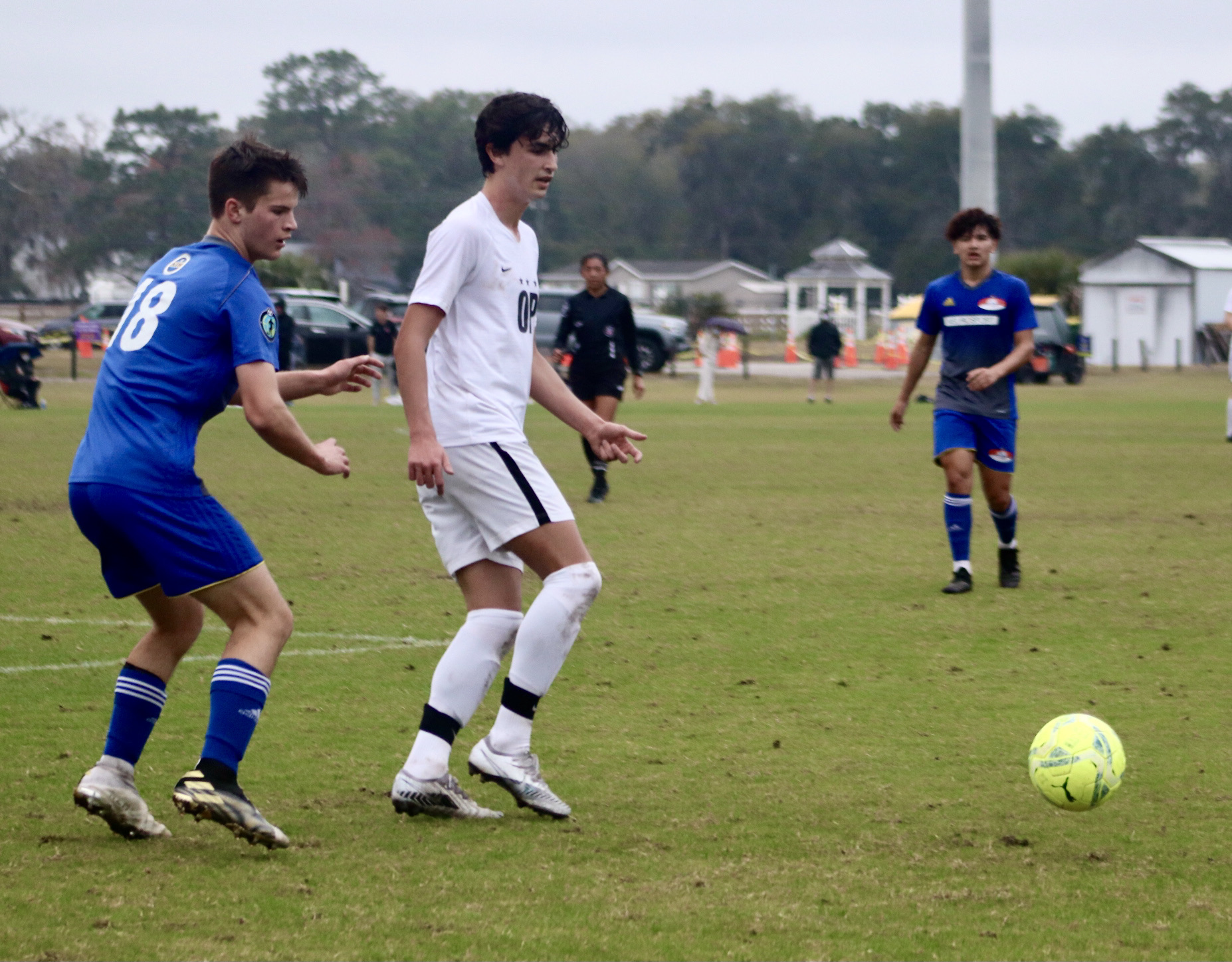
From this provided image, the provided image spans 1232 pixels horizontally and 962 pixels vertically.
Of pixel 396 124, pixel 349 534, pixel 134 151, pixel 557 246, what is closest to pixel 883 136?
pixel 557 246

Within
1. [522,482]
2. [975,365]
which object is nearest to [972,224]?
[975,365]

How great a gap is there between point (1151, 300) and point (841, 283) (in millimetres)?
37831

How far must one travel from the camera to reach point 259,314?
418cm

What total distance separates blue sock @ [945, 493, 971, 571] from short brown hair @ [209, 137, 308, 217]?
Answer: 18.1 ft

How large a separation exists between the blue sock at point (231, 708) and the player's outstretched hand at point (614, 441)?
1.28m

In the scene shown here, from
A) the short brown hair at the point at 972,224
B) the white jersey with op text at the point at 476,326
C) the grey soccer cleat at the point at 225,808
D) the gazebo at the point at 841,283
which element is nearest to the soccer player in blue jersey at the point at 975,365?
the short brown hair at the point at 972,224

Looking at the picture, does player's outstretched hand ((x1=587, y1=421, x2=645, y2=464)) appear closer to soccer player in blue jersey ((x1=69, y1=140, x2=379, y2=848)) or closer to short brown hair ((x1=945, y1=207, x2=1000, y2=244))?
soccer player in blue jersey ((x1=69, y1=140, x2=379, y2=848))

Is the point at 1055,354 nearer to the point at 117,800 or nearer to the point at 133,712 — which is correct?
the point at 133,712

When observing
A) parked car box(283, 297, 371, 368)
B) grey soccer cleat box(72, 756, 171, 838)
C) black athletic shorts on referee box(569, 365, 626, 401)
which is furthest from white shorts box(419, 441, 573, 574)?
parked car box(283, 297, 371, 368)

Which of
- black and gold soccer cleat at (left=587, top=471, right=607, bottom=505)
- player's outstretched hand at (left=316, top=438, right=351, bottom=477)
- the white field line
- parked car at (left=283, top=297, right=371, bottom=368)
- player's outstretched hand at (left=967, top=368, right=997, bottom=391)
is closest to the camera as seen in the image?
player's outstretched hand at (left=316, top=438, right=351, bottom=477)

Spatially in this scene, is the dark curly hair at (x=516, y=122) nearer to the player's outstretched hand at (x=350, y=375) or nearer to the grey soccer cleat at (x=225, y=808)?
the player's outstretched hand at (x=350, y=375)

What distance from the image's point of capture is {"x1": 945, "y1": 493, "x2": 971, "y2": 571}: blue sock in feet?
29.5

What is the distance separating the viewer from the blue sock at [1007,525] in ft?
29.9

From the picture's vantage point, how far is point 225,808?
4117 mm
